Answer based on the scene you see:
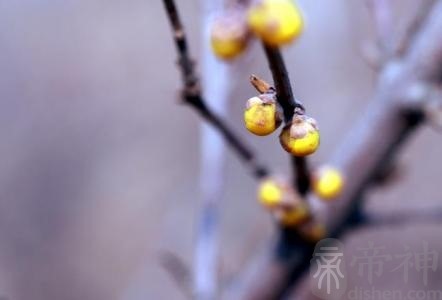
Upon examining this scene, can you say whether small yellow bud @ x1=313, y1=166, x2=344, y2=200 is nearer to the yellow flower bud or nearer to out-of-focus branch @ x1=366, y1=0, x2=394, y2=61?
the yellow flower bud

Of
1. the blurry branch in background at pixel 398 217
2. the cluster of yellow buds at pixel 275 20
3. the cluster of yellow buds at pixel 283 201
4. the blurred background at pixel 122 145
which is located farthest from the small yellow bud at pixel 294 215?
the blurred background at pixel 122 145

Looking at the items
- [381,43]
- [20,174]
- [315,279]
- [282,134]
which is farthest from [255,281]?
[20,174]

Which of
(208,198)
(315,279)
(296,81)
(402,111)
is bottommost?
(296,81)

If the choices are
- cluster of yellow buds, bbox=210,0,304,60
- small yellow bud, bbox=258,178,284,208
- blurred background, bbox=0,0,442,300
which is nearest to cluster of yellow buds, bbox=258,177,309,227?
small yellow bud, bbox=258,178,284,208

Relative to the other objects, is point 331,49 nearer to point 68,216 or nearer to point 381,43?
point 68,216

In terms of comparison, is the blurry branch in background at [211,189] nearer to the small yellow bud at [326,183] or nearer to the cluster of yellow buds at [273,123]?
the small yellow bud at [326,183]

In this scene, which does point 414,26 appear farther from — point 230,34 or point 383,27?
point 230,34
